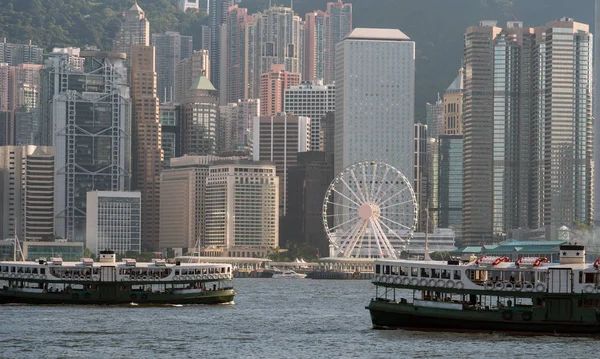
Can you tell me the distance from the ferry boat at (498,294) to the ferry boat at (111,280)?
32.9 meters

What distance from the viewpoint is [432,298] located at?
10812cm

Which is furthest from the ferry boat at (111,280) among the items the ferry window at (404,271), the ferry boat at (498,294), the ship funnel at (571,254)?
A: the ship funnel at (571,254)

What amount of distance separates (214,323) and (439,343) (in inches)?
1066

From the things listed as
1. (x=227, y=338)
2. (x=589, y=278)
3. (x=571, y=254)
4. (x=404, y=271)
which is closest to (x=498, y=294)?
(x=571, y=254)

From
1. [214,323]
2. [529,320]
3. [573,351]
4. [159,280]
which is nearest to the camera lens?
[573,351]

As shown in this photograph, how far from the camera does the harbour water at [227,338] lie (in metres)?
98.9

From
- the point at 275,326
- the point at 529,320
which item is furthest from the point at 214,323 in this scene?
the point at 529,320

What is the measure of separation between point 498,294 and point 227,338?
1976 centimetres

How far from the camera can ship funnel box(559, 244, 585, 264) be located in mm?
104188

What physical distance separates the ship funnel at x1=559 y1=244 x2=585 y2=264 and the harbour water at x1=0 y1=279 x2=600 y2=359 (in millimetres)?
5550

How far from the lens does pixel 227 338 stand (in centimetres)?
11106

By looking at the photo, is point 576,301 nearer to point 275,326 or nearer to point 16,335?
point 275,326

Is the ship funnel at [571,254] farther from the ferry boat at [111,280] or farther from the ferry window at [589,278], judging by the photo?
the ferry boat at [111,280]

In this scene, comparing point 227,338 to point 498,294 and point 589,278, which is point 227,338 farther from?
point 589,278
